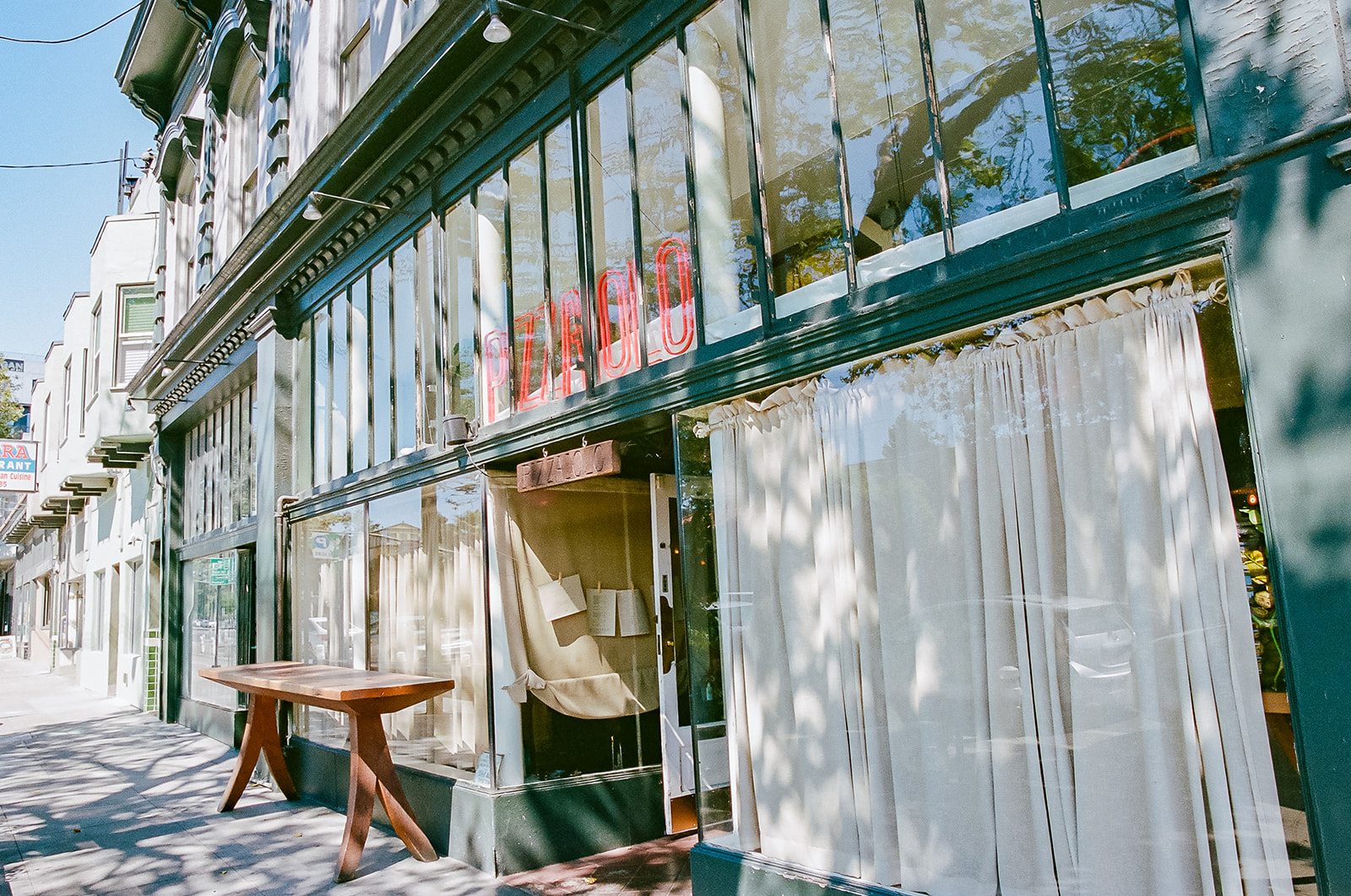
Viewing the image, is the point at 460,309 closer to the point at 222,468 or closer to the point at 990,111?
the point at 990,111

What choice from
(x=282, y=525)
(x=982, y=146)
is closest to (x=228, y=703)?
(x=282, y=525)

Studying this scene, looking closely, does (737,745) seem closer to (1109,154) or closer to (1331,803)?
(1331,803)

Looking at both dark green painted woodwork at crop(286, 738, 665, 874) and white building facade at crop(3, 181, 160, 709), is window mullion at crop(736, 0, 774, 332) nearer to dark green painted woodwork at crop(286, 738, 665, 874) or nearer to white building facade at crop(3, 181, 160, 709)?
dark green painted woodwork at crop(286, 738, 665, 874)

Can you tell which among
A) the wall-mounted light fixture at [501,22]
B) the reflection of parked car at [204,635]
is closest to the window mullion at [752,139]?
the wall-mounted light fixture at [501,22]

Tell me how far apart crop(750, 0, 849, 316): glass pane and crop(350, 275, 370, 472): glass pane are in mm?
4863

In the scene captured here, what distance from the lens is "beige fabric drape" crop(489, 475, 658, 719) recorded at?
6246 mm

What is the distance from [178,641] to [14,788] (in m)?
4.85

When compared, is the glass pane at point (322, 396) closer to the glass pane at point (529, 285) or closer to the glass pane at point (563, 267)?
the glass pane at point (529, 285)

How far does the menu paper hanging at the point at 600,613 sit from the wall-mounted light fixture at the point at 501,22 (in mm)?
3588

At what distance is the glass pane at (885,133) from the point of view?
3980 mm

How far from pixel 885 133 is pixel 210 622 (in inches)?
457

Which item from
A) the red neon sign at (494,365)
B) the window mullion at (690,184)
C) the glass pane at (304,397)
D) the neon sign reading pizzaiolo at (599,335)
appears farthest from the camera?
the glass pane at (304,397)

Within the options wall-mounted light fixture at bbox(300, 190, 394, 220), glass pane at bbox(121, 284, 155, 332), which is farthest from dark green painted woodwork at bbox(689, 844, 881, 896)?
glass pane at bbox(121, 284, 155, 332)

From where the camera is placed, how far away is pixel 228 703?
11820 mm
